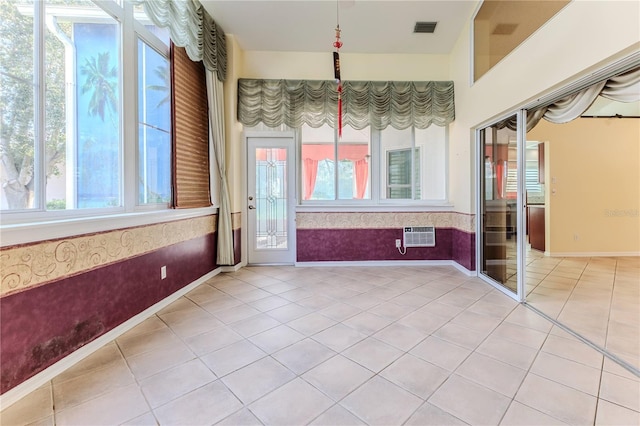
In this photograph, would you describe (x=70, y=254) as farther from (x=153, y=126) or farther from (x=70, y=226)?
(x=153, y=126)

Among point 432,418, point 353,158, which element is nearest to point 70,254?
point 432,418

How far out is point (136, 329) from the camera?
2.25 meters

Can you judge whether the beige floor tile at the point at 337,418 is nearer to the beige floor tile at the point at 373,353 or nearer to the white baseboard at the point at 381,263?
the beige floor tile at the point at 373,353

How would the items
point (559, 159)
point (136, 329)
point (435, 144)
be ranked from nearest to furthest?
point (136, 329) < point (435, 144) < point (559, 159)

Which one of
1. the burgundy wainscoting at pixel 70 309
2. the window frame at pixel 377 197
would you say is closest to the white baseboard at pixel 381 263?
the window frame at pixel 377 197

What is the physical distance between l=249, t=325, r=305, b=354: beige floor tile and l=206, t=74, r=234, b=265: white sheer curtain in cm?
181

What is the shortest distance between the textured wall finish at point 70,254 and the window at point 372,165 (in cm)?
236

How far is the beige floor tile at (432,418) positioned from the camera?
128 centimetres

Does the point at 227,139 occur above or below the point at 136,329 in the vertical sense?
above

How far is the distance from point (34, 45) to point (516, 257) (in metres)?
4.33

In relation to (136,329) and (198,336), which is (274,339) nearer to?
(198,336)

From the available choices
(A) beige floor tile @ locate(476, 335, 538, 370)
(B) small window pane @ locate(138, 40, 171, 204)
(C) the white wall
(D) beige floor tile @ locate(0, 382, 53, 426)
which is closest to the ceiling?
(C) the white wall

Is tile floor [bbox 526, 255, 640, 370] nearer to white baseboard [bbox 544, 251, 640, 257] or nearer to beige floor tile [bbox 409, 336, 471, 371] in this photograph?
white baseboard [bbox 544, 251, 640, 257]

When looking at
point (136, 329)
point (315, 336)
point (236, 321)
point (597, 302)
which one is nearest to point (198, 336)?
point (236, 321)
